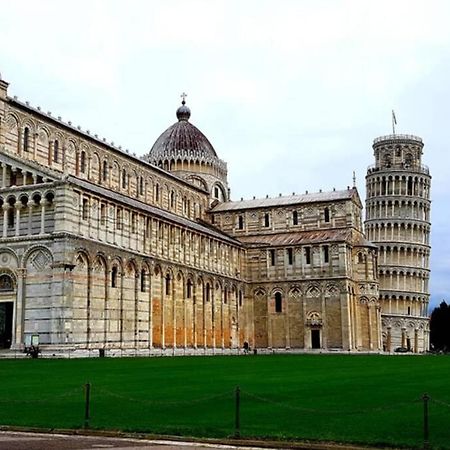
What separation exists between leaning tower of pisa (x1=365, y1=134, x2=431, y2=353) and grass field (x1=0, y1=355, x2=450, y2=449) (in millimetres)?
72004

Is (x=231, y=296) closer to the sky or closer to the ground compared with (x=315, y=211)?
closer to the ground

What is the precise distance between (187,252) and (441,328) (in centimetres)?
6897

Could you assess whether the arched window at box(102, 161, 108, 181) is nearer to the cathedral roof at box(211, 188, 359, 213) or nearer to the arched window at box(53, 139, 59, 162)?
the arched window at box(53, 139, 59, 162)

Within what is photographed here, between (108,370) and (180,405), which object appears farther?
(108,370)

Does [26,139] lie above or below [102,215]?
above

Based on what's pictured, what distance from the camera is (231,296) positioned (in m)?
70.9

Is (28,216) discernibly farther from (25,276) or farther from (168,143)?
(168,143)

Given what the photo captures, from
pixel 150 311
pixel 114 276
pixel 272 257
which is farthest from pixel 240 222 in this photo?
pixel 114 276

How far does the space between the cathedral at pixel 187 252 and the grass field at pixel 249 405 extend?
2079 cm

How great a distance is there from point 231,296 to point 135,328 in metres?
19.8

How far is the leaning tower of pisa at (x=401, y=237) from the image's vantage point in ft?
318

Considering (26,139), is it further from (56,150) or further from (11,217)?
(11,217)

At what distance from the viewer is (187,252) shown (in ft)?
204

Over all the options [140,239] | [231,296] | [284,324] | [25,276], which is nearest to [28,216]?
[25,276]
